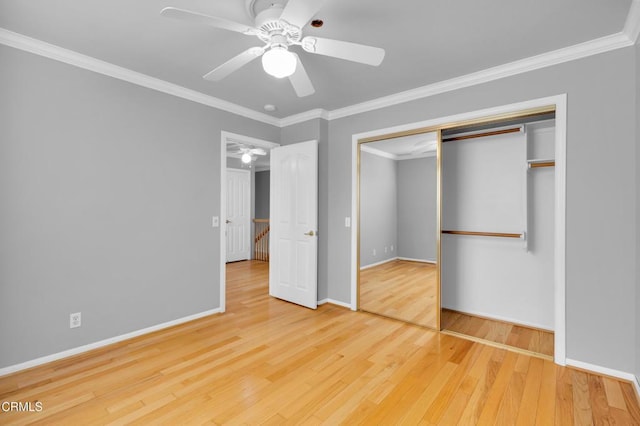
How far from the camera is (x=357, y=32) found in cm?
226

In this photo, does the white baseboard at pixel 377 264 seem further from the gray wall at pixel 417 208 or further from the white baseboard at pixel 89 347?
the white baseboard at pixel 89 347

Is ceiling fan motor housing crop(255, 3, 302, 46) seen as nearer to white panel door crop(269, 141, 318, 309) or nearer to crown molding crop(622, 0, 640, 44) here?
white panel door crop(269, 141, 318, 309)

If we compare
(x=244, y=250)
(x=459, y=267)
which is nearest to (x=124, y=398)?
(x=459, y=267)

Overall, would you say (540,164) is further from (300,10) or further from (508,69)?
(300,10)

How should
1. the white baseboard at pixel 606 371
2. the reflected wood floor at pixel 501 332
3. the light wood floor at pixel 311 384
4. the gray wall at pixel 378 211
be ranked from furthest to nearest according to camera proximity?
the gray wall at pixel 378 211 → the reflected wood floor at pixel 501 332 → the white baseboard at pixel 606 371 → the light wood floor at pixel 311 384

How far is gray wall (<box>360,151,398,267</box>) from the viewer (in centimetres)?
530

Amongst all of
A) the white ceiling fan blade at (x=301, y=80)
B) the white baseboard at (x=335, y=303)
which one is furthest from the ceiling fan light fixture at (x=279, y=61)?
the white baseboard at (x=335, y=303)

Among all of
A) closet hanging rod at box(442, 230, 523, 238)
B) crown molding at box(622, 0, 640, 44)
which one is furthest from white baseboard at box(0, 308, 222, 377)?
crown molding at box(622, 0, 640, 44)

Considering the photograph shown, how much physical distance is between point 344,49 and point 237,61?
2.43 ft

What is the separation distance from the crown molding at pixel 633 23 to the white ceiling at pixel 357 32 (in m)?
0.03

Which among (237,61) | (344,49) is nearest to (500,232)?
(344,49)

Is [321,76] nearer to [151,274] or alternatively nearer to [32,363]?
[151,274]

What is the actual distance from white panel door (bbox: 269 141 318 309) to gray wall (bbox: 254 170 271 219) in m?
4.02

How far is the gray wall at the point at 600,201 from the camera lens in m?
2.27
